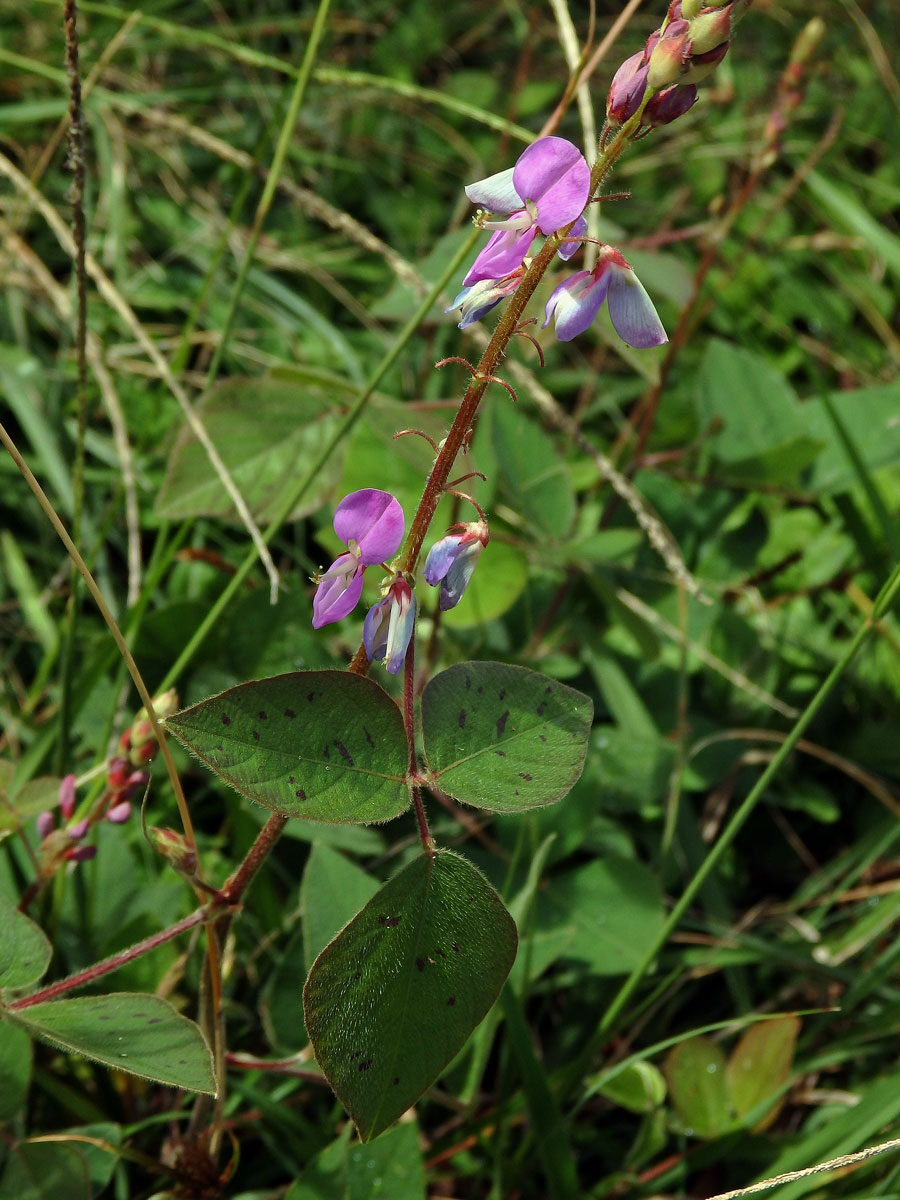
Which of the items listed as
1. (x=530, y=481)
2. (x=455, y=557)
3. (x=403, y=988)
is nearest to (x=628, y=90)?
(x=455, y=557)

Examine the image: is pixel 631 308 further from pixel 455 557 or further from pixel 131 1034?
pixel 131 1034

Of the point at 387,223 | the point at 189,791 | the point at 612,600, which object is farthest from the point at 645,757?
the point at 387,223

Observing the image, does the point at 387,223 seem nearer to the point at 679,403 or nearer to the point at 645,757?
the point at 679,403

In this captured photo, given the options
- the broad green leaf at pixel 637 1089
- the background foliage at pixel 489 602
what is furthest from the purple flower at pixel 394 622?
the broad green leaf at pixel 637 1089

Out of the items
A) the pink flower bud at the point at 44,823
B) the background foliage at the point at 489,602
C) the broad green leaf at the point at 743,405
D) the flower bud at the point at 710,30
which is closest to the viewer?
the flower bud at the point at 710,30

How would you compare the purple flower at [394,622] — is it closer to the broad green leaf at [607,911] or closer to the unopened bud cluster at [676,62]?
the unopened bud cluster at [676,62]

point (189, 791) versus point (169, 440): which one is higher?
point (169, 440)

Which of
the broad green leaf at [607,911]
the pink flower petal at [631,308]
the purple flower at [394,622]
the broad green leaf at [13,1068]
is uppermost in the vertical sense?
the pink flower petal at [631,308]
